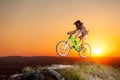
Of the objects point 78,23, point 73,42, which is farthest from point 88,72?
point 78,23

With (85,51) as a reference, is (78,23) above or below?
above

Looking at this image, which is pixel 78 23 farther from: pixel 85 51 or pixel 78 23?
pixel 85 51

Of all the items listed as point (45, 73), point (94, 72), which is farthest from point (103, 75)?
point (45, 73)

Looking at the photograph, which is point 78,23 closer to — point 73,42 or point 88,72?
point 73,42

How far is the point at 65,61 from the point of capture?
86.5ft

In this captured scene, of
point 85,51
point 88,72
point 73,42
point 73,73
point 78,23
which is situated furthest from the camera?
point 85,51

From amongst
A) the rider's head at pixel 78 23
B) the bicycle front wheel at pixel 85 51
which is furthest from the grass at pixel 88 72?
the rider's head at pixel 78 23

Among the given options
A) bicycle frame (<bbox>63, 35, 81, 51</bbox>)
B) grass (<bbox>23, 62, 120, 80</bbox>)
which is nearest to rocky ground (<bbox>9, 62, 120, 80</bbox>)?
grass (<bbox>23, 62, 120, 80</bbox>)

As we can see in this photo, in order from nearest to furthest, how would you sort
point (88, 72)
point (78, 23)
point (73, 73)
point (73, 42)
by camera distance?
point (73, 73)
point (88, 72)
point (78, 23)
point (73, 42)

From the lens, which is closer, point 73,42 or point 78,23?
point 78,23

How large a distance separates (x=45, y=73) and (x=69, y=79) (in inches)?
66.6

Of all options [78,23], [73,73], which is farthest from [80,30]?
[73,73]

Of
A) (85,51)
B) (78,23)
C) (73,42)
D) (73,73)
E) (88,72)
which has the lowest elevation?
(73,73)

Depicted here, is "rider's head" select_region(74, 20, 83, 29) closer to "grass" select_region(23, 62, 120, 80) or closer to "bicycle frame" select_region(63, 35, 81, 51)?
"bicycle frame" select_region(63, 35, 81, 51)
